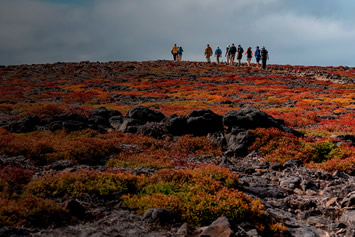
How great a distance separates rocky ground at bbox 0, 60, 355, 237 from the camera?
240 inches

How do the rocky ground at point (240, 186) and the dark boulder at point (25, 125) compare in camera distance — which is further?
the dark boulder at point (25, 125)

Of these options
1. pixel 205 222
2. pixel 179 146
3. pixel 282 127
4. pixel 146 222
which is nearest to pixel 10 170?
pixel 146 222

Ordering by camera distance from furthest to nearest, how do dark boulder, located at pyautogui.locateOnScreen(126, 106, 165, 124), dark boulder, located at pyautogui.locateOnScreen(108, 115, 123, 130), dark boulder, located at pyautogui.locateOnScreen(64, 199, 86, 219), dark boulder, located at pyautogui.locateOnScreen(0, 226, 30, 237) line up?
dark boulder, located at pyautogui.locateOnScreen(126, 106, 165, 124) < dark boulder, located at pyautogui.locateOnScreen(108, 115, 123, 130) < dark boulder, located at pyautogui.locateOnScreen(64, 199, 86, 219) < dark boulder, located at pyautogui.locateOnScreen(0, 226, 30, 237)

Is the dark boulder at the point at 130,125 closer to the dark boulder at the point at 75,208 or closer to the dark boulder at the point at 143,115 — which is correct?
the dark boulder at the point at 143,115

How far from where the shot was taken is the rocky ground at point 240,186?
240 inches

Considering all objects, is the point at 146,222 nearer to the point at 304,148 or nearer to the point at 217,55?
the point at 304,148

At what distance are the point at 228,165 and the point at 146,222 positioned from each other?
6.07m

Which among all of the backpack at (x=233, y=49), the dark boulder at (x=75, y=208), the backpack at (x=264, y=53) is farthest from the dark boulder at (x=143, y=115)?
the backpack at (x=233, y=49)

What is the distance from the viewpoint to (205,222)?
651 centimetres

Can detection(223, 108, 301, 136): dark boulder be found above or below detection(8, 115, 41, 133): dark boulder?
above

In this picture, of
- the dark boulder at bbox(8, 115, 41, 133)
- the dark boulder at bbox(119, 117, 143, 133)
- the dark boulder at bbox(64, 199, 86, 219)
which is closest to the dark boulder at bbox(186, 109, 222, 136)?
the dark boulder at bbox(119, 117, 143, 133)

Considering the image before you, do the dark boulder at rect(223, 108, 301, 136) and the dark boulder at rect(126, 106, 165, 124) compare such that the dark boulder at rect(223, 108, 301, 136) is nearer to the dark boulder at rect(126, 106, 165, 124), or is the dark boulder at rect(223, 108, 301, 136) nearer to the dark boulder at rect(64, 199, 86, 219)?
the dark boulder at rect(126, 106, 165, 124)

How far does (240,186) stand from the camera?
909 centimetres

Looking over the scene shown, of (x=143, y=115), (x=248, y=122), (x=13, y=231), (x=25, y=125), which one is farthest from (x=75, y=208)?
(x=143, y=115)
